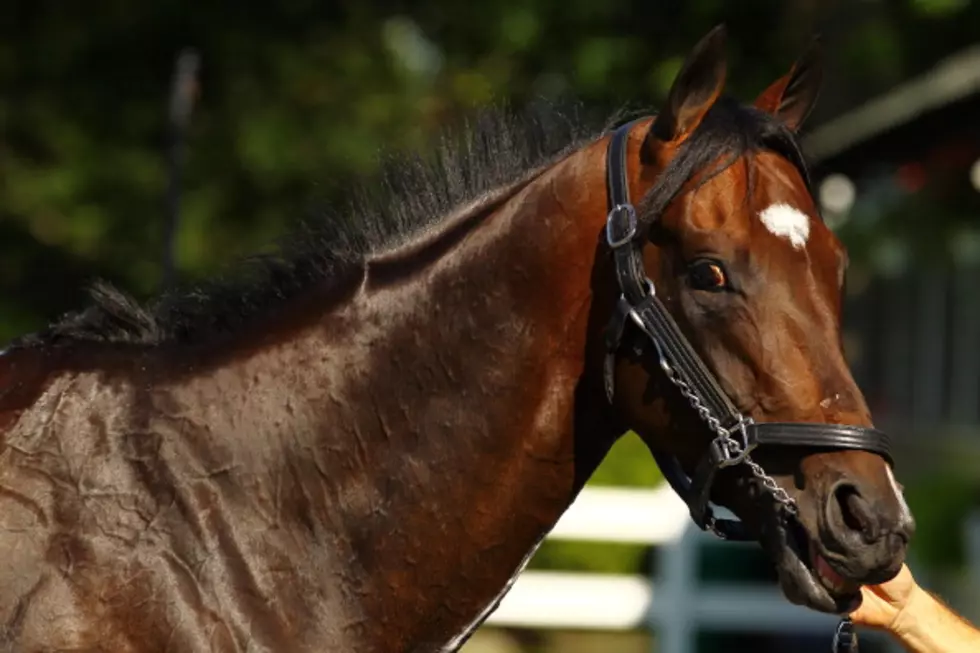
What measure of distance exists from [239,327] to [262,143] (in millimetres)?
8831

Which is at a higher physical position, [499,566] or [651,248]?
[651,248]

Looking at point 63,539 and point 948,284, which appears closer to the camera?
point 63,539

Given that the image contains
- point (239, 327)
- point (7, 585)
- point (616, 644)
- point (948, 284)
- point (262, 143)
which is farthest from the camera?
point (948, 284)

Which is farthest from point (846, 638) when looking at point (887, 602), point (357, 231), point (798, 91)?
point (357, 231)

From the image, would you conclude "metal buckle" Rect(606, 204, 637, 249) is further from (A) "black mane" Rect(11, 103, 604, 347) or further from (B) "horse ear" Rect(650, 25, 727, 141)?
(A) "black mane" Rect(11, 103, 604, 347)

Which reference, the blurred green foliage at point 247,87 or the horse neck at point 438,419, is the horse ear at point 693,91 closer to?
the horse neck at point 438,419

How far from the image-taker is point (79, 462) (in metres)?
2.81

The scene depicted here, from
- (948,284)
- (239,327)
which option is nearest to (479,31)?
(948,284)

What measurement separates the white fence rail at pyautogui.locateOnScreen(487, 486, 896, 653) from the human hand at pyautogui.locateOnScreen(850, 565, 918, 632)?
3.81 m

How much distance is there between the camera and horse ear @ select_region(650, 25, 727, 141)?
9.27 feet

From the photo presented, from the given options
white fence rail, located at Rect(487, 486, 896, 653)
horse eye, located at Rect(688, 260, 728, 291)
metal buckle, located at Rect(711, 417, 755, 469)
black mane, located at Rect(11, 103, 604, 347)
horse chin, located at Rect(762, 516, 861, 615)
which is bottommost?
white fence rail, located at Rect(487, 486, 896, 653)

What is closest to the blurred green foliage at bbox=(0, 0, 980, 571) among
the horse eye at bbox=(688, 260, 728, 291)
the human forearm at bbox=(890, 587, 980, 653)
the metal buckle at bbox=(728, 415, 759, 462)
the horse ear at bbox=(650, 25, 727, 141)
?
the human forearm at bbox=(890, 587, 980, 653)

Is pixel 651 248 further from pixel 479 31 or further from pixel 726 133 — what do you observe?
pixel 479 31

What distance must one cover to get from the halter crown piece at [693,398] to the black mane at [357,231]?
0.28 m
